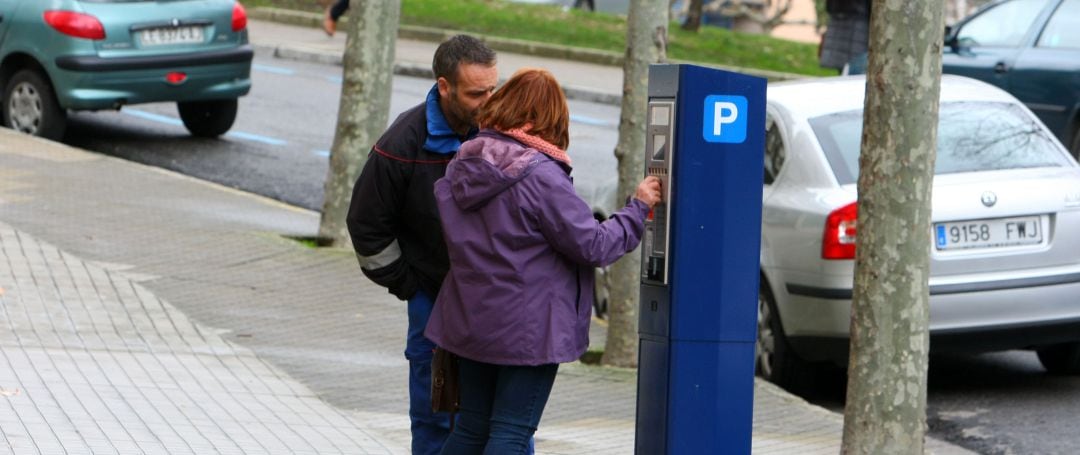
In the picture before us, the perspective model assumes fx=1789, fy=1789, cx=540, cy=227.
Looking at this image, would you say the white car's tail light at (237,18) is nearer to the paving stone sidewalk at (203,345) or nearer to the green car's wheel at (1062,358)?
the paving stone sidewalk at (203,345)

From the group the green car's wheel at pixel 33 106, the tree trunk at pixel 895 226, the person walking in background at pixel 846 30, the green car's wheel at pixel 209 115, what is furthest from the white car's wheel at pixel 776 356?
the person walking in background at pixel 846 30

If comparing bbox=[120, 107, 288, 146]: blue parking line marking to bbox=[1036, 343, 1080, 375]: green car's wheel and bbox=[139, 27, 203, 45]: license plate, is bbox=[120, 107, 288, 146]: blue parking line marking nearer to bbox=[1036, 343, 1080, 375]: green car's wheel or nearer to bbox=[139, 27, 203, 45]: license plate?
bbox=[139, 27, 203, 45]: license plate

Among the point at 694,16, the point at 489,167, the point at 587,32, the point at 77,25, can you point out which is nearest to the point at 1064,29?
the point at 77,25

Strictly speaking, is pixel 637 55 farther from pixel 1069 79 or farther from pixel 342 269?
pixel 1069 79

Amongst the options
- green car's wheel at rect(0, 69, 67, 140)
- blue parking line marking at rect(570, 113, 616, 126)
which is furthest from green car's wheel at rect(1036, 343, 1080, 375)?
blue parking line marking at rect(570, 113, 616, 126)

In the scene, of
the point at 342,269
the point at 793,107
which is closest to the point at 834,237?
the point at 793,107

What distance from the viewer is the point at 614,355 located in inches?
324

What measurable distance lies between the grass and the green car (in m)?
9.68

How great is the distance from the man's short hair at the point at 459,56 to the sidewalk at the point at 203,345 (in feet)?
6.01

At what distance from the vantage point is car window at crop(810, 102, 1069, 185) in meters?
8.00

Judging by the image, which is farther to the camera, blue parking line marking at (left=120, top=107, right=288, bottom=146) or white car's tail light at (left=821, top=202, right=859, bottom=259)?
blue parking line marking at (left=120, top=107, right=288, bottom=146)

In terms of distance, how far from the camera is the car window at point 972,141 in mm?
8000

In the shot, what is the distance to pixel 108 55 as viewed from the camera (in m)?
13.5

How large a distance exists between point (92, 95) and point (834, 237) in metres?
7.54
